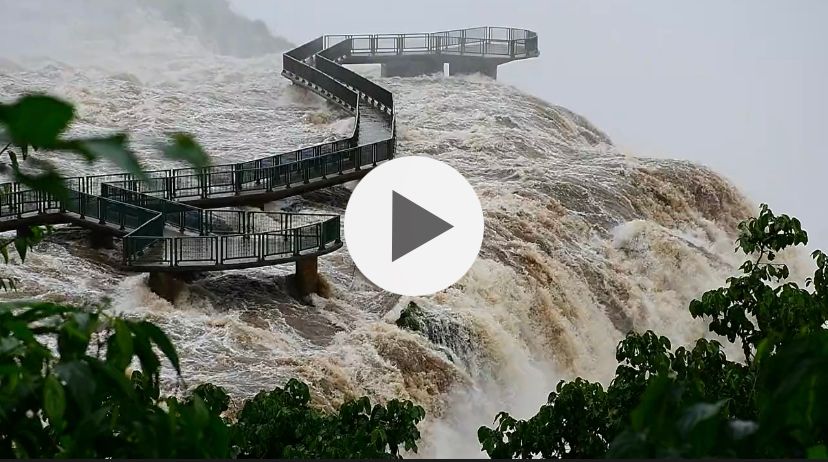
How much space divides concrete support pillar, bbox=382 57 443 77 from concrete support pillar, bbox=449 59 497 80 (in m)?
0.36

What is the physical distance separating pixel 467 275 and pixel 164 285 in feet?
12.3

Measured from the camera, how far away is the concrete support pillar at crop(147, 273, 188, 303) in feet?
40.2

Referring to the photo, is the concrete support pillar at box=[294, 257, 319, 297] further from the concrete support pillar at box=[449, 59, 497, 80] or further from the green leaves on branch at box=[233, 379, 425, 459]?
the concrete support pillar at box=[449, 59, 497, 80]

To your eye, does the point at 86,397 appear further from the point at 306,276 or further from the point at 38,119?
the point at 306,276

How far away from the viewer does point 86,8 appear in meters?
37.2

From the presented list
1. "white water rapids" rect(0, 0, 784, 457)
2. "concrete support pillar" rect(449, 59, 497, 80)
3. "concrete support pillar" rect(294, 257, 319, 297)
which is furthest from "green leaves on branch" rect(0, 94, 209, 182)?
"concrete support pillar" rect(449, 59, 497, 80)

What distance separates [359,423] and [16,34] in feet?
100

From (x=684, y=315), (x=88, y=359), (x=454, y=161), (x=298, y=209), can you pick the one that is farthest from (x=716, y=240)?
(x=88, y=359)

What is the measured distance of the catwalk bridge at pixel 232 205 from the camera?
1246 cm

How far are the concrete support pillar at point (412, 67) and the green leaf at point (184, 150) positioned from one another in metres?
28.3

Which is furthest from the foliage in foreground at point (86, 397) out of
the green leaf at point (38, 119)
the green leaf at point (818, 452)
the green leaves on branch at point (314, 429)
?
the green leaves on branch at point (314, 429)
